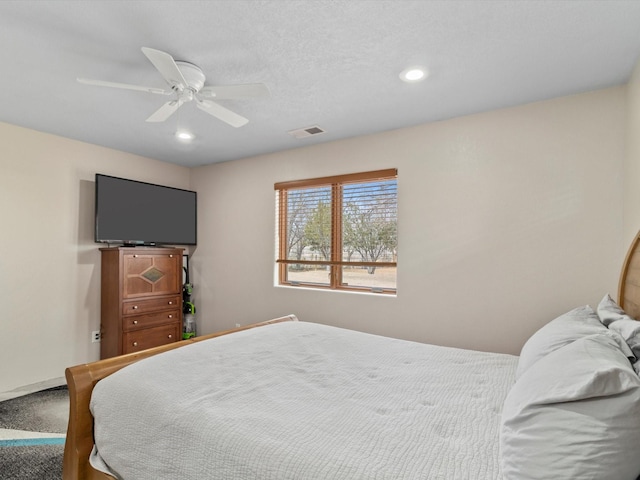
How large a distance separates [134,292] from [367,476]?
351cm

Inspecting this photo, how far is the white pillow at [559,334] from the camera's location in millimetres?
1400

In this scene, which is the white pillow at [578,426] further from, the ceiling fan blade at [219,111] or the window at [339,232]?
the window at [339,232]

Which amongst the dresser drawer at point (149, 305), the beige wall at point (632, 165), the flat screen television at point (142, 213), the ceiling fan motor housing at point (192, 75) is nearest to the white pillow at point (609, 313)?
the beige wall at point (632, 165)

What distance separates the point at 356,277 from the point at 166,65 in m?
2.55

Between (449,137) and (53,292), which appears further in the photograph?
(53,292)

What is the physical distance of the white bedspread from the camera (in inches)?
41.4

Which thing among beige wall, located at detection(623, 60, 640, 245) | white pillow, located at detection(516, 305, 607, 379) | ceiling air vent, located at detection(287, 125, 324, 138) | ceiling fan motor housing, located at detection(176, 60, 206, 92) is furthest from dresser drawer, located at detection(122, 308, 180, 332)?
beige wall, located at detection(623, 60, 640, 245)

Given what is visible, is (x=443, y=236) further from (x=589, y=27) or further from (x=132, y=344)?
(x=132, y=344)

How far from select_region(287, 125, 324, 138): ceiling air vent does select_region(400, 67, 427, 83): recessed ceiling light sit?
1112 mm

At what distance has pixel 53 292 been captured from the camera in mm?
3525

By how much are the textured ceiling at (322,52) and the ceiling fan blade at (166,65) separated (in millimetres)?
180

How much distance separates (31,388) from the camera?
3277 mm

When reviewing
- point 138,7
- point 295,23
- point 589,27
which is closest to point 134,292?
point 138,7

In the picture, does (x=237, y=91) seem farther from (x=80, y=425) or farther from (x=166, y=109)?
(x=80, y=425)
